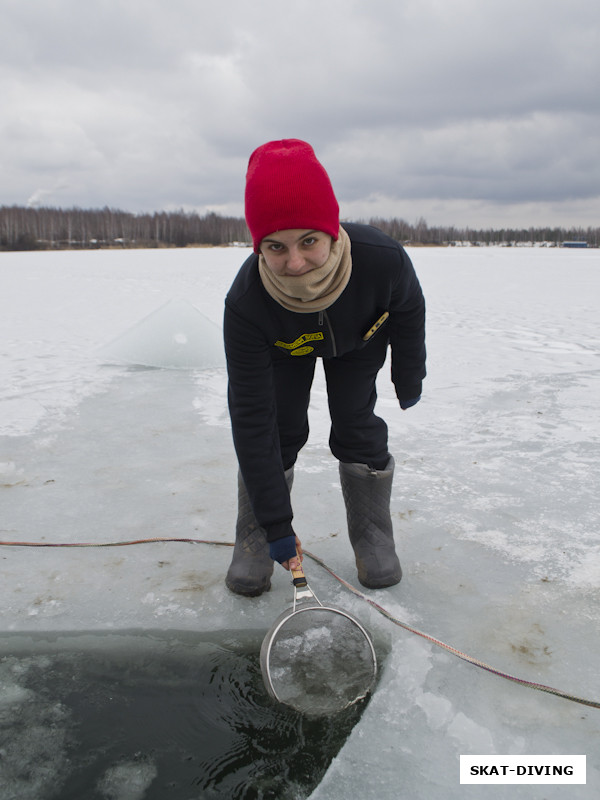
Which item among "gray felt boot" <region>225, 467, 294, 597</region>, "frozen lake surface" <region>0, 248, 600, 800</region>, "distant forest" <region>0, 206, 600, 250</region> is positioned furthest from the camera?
"distant forest" <region>0, 206, 600, 250</region>

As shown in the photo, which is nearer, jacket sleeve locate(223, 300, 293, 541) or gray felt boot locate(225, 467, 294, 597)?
jacket sleeve locate(223, 300, 293, 541)

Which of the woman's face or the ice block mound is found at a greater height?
the woman's face

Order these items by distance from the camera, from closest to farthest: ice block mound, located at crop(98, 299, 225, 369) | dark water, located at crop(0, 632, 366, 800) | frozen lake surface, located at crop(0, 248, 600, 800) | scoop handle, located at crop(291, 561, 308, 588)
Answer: dark water, located at crop(0, 632, 366, 800)
frozen lake surface, located at crop(0, 248, 600, 800)
scoop handle, located at crop(291, 561, 308, 588)
ice block mound, located at crop(98, 299, 225, 369)

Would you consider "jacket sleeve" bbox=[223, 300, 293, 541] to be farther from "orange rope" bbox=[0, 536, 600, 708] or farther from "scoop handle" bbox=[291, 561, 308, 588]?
"orange rope" bbox=[0, 536, 600, 708]

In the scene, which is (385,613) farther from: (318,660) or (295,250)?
(295,250)

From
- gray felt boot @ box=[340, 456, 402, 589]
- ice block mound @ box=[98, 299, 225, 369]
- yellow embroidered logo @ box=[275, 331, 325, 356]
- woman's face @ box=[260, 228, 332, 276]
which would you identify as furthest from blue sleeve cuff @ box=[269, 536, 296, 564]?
ice block mound @ box=[98, 299, 225, 369]

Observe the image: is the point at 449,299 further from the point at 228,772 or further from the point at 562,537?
the point at 228,772

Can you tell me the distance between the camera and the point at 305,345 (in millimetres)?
1711

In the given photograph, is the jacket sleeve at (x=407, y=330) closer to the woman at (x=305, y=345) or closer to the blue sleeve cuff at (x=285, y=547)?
the woman at (x=305, y=345)

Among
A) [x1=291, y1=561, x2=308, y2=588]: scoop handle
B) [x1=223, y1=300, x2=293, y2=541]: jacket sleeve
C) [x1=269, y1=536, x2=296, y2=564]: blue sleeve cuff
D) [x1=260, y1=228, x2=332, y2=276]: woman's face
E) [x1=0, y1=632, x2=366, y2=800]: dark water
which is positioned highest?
[x1=260, y1=228, x2=332, y2=276]: woman's face

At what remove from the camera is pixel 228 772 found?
1235 mm

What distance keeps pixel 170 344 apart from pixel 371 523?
3251 millimetres

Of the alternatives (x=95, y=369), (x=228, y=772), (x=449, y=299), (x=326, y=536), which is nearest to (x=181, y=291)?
(x=449, y=299)

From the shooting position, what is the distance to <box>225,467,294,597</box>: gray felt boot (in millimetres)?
1843
